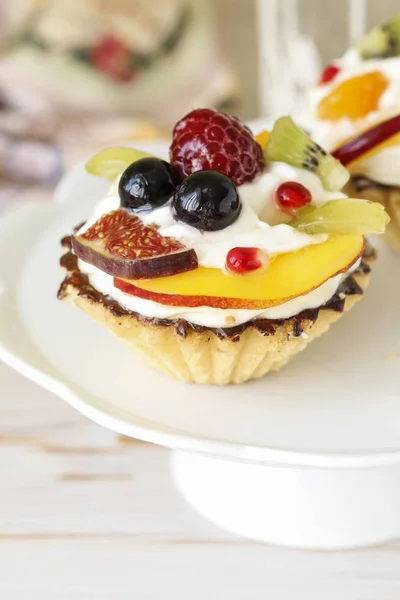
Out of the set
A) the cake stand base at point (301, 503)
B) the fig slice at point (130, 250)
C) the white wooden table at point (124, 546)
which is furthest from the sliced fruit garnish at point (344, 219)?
the white wooden table at point (124, 546)

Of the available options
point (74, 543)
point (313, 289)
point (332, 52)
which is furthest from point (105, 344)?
point (332, 52)

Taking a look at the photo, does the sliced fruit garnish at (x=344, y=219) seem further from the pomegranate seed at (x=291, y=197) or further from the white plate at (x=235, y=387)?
the white plate at (x=235, y=387)

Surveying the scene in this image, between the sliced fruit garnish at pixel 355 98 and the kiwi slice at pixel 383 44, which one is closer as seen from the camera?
the sliced fruit garnish at pixel 355 98

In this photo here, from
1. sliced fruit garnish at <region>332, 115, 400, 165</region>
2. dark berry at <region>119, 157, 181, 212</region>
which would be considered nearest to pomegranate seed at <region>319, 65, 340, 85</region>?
sliced fruit garnish at <region>332, 115, 400, 165</region>

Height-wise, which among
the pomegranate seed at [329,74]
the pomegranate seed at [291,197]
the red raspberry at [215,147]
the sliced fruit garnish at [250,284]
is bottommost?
the sliced fruit garnish at [250,284]

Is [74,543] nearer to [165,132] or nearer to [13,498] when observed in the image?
[13,498]
